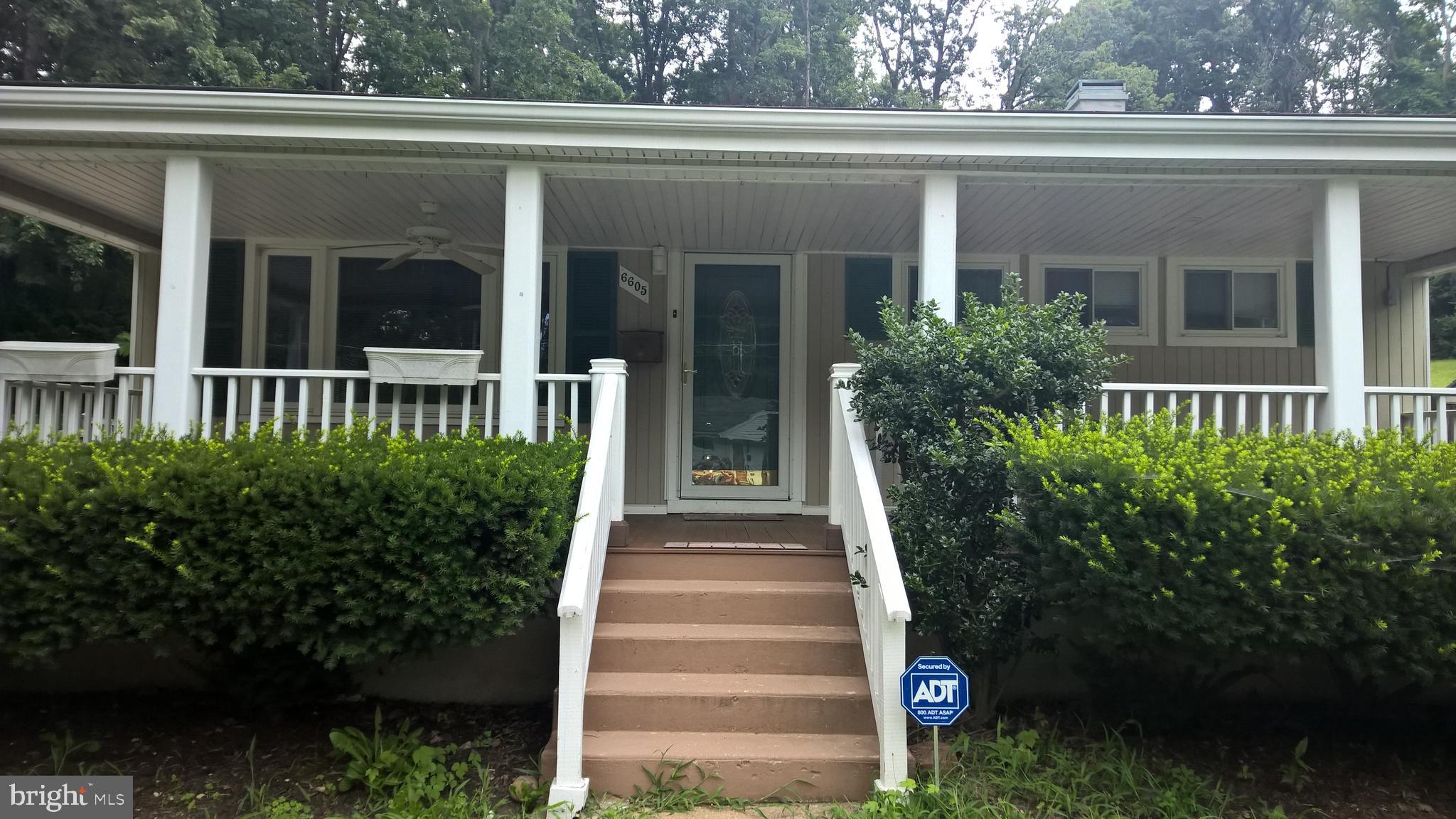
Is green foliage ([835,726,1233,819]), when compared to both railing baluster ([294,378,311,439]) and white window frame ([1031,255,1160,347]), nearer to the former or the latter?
railing baluster ([294,378,311,439])

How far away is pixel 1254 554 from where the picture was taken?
2.79m

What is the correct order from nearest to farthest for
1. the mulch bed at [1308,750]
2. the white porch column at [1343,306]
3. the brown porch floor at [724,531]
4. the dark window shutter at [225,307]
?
the mulch bed at [1308,750]
the white porch column at [1343,306]
the brown porch floor at [724,531]
the dark window shutter at [225,307]

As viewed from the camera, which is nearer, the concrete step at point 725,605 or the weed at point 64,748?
the weed at point 64,748

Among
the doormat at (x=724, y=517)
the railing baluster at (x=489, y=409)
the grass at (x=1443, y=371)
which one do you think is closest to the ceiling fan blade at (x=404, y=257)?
the railing baluster at (x=489, y=409)

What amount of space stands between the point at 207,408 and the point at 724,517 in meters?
3.37

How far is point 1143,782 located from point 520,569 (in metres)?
2.58

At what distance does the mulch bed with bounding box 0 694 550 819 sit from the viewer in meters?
3.23

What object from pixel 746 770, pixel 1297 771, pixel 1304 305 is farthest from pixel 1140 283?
pixel 746 770

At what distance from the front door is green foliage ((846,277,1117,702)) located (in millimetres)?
2322

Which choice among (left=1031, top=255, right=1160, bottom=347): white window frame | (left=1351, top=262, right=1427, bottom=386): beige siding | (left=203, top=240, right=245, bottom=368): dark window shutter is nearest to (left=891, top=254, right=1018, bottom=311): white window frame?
(left=1031, top=255, right=1160, bottom=347): white window frame

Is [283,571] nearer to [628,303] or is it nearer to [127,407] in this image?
[127,407]

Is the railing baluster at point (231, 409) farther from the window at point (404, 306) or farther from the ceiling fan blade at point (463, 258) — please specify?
the window at point (404, 306)

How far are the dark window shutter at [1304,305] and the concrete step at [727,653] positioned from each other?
5.13m

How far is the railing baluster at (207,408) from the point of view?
14.4 ft
